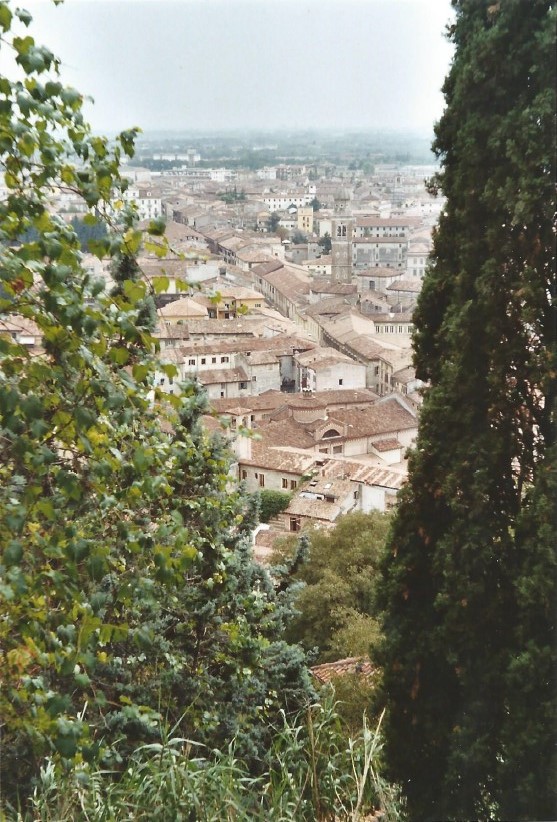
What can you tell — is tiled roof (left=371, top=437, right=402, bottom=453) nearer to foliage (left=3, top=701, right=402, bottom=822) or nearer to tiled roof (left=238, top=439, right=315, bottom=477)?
tiled roof (left=238, top=439, right=315, bottom=477)

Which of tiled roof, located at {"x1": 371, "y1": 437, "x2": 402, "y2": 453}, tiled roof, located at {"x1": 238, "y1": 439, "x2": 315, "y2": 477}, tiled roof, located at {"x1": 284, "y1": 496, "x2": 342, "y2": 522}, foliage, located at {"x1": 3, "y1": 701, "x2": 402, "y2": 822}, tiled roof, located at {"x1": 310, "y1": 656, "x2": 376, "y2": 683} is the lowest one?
tiled roof, located at {"x1": 371, "y1": 437, "x2": 402, "y2": 453}

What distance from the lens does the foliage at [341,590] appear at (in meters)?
5.82

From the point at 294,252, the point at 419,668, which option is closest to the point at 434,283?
the point at 419,668

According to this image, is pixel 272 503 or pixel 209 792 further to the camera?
pixel 272 503

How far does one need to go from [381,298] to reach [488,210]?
22232mm

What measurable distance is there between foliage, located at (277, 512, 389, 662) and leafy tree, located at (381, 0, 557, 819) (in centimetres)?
322

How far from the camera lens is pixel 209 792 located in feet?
5.97

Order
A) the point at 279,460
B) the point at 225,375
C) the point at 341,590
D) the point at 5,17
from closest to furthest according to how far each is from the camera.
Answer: the point at 5,17
the point at 341,590
the point at 279,460
the point at 225,375

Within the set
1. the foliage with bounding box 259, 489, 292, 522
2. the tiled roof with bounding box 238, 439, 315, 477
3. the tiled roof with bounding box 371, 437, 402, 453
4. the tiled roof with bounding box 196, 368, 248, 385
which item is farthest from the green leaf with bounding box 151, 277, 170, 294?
the tiled roof with bounding box 196, 368, 248, 385

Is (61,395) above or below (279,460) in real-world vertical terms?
above

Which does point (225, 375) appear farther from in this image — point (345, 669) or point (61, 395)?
point (61, 395)

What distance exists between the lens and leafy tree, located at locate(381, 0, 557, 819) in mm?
1859

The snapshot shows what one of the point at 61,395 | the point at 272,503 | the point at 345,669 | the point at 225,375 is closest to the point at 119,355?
the point at 61,395

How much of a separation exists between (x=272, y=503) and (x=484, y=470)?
339 inches
